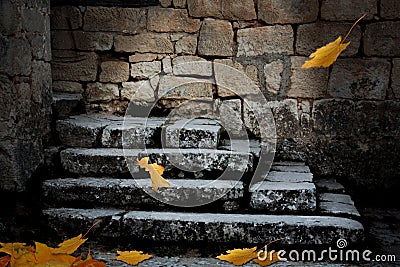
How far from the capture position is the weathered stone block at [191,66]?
4.22m

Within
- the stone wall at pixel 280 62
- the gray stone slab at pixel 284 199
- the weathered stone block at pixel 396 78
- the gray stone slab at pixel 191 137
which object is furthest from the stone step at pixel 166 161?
the weathered stone block at pixel 396 78

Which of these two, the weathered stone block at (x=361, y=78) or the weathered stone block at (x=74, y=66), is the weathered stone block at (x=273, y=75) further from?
the weathered stone block at (x=74, y=66)

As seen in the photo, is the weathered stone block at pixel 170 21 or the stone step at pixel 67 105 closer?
the stone step at pixel 67 105

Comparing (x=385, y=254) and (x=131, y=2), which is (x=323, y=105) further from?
(x=131, y=2)

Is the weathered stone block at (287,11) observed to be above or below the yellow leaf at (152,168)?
above

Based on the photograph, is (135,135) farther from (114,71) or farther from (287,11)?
(287,11)

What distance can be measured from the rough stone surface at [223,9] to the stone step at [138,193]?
1.55 metres

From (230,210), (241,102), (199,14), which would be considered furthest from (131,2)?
(230,210)

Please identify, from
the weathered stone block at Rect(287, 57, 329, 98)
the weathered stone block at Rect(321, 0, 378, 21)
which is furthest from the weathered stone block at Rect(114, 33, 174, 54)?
the weathered stone block at Rect(321, 0, 378, 21)

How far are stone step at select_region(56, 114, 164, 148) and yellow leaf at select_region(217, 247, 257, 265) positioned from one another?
1139 millimetres

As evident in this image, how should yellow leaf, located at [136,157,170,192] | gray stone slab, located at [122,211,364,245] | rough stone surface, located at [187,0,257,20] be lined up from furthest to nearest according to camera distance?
rough stone surface, located at [187,0,257,20], yellow leaf, located at [136,157,170,192], gray stone slab, located at [122,211,364,245]

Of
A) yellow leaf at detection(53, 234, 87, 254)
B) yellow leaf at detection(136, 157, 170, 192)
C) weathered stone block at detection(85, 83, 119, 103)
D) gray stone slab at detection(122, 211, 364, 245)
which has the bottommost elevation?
yellow leaf at detection(53, 234, 87, 254)

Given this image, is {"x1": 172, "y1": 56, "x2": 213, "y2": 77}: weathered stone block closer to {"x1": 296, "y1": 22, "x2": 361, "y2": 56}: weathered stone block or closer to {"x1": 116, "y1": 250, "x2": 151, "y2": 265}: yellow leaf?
{"x1": 296, "y1": 22, "x2": 361, "y2": 56}: weathered stone block

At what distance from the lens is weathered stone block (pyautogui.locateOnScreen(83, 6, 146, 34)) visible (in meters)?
4.25
